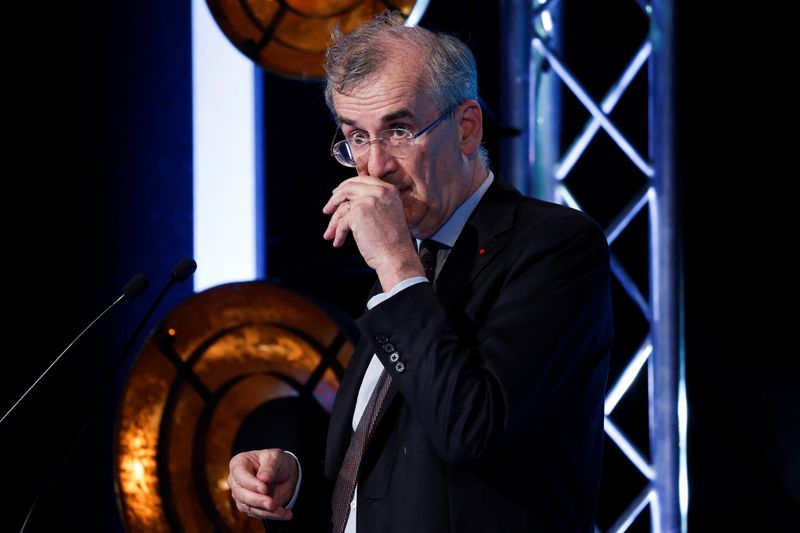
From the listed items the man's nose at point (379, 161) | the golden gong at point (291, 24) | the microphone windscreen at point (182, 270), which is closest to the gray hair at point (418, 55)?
the man's nose at point (379, 161)

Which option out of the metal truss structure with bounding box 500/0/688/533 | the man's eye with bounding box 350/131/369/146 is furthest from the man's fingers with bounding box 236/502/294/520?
the metal truss structure with bounding box 500/0/688/533

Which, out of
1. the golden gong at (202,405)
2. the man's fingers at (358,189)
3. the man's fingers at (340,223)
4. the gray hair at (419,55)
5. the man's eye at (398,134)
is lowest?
the golden gong at (202,405)

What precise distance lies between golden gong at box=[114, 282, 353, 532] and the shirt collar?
90 centimetres

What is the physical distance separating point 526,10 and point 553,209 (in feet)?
4.03

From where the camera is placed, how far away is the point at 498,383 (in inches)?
41.3

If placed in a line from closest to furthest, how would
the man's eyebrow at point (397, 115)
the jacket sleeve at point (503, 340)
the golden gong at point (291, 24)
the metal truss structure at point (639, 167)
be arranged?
the jacket sleeve at point (503, 340), the man's eyebrow at point (397, 115), the golden gong at point (291, 24), the metal truss structure at point (639, 167)

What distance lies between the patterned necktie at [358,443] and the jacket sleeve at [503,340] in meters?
0.14

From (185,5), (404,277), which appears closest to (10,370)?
(185,5)

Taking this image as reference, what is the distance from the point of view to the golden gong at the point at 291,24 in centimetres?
213

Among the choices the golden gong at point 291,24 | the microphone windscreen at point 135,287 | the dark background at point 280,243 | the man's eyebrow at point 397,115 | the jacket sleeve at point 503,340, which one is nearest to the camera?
the jacket sleeve at point 503,340

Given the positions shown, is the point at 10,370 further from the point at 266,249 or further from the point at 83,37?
the point at 83,37

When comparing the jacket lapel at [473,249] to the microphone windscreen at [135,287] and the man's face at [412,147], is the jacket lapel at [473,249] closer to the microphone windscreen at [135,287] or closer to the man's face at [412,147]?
the man's face at [412,147]

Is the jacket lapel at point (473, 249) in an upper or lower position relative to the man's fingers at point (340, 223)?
lower

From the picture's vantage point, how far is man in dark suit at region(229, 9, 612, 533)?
1.07m
